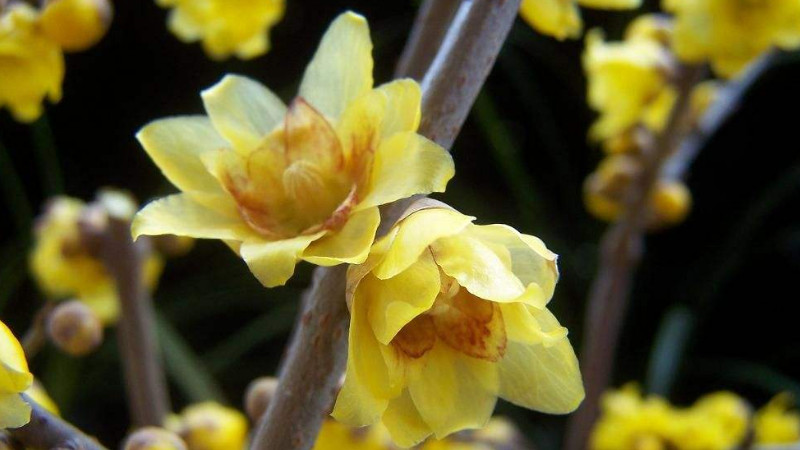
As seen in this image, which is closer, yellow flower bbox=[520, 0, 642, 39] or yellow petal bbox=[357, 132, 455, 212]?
yellow petal bbox=[357, 132, 455, 212]

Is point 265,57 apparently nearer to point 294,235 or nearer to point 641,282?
point 641,282

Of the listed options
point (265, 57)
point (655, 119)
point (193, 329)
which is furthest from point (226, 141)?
point (193, 329)

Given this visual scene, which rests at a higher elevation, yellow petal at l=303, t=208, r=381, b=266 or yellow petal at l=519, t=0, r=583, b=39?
yellow petal at l=519, t=0, r=583, b=39

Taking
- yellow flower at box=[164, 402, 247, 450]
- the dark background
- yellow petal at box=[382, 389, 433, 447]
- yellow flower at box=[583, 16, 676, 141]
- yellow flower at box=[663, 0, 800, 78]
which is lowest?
the dark background

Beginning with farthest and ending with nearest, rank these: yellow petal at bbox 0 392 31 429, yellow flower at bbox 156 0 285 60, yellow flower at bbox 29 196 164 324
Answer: yellow flower at bbox 29 196 164 324
yellow flower at bbox 156 0 285 60
yellow petal at bbox 0 392 31 429

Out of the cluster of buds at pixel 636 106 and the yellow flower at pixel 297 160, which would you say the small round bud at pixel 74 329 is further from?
the cluster of buds at pixel 636 106

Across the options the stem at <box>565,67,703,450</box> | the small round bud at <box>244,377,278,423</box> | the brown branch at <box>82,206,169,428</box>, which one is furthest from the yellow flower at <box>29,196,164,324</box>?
the stem at <box>565,67,703,450</box>

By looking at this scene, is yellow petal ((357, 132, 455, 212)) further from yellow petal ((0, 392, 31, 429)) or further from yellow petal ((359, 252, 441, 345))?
yellow petal ((0, 392, 31, 429))

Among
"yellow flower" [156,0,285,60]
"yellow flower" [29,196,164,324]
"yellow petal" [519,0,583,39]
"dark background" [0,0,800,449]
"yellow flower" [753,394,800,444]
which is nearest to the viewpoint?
"yellow petal" [519,0,583,39]
